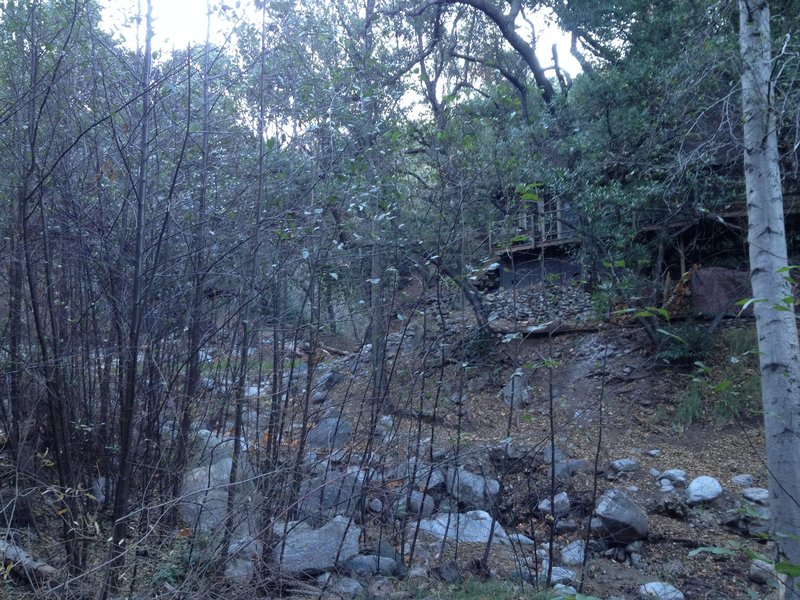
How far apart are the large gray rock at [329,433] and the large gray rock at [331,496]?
30 cm

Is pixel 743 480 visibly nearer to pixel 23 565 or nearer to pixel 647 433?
pixel 647 433

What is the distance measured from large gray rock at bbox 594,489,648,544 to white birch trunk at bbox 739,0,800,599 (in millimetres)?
2744

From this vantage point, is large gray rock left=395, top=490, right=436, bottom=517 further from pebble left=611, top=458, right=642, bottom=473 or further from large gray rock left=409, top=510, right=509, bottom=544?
pebble left=611, top=458, right=642, bottom=473

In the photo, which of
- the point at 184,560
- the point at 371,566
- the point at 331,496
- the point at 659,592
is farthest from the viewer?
the point at 331,496

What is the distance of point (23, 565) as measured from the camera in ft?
15.3

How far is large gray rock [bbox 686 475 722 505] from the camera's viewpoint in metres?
8.08

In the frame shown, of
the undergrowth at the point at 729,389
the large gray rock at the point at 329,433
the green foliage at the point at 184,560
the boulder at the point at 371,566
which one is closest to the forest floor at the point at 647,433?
the undergrowth at the point at 729,389

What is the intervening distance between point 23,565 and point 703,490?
23.1ft

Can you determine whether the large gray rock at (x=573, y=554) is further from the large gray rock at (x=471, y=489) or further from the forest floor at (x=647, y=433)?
the large gray rock at (x=471, y=489)

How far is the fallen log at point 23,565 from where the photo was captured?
469 cm

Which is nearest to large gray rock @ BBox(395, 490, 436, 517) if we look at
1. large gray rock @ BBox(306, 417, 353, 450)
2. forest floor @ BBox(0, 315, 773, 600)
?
forest floor @ BBox(0, 315, 773, 600)

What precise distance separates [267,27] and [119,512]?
4090 mm

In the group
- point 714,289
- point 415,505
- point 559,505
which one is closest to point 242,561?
point 415,505

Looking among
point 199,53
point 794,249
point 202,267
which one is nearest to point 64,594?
point 202,267
